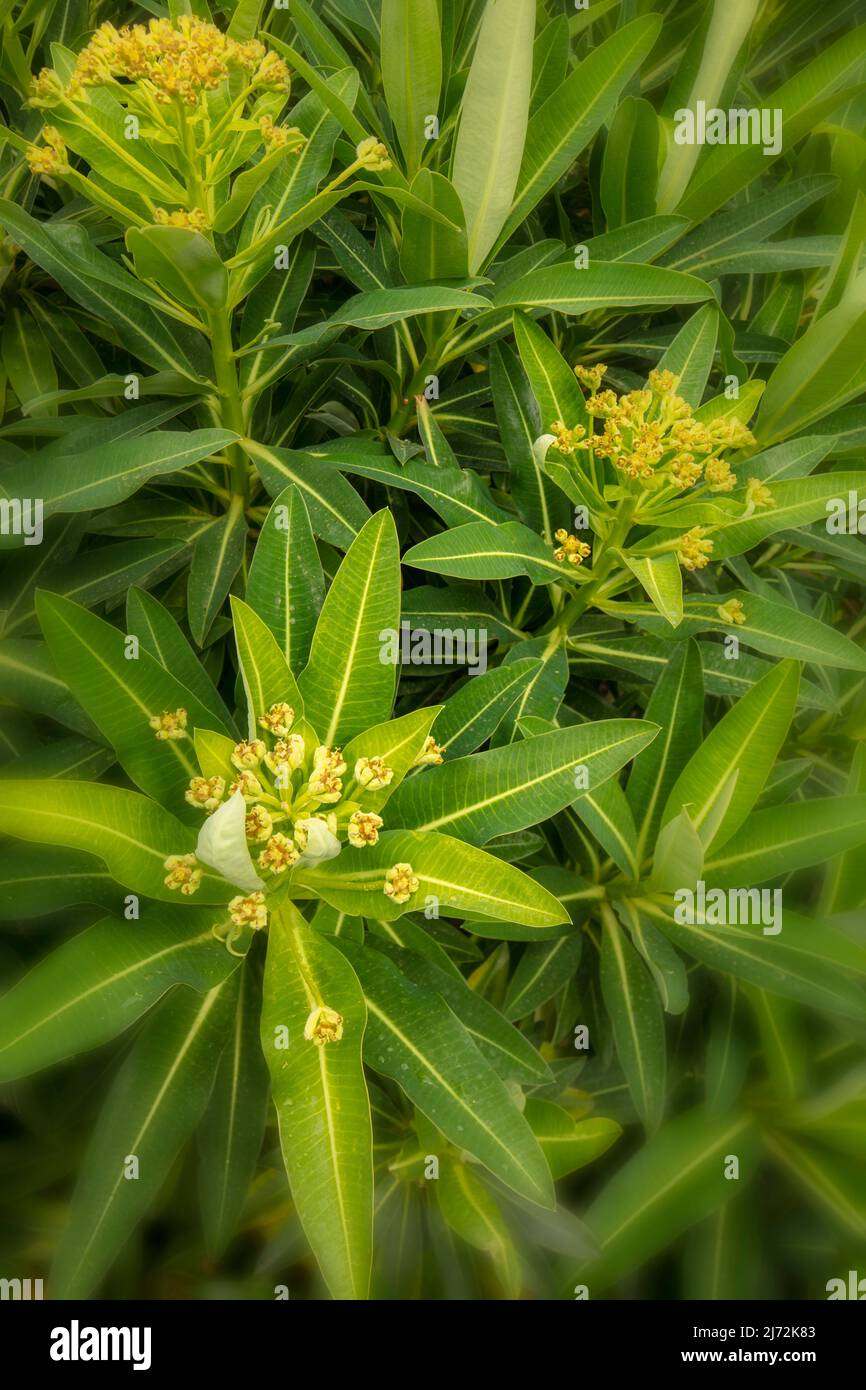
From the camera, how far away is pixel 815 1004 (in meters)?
1.07

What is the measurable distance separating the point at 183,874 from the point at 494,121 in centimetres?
88

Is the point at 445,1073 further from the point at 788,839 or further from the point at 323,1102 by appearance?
the point at 788,839

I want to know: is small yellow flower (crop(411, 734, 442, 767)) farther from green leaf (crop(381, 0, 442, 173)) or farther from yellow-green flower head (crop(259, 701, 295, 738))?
green leaf (crop(381, 0, 442, 173))

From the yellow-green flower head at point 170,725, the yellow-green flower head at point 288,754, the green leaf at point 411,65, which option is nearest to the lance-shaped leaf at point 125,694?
the yellow-green flower head at point 170,725

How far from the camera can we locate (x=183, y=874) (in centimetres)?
83

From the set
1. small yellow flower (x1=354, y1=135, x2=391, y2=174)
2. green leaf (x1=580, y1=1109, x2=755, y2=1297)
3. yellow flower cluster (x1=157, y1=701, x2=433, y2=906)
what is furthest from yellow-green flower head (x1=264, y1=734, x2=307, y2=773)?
green leaf (x1=580, y1=1109, x2=755, y2=1297)

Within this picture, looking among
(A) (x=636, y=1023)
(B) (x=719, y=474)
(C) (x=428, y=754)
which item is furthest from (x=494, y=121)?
(A) (x=636, y=1023)

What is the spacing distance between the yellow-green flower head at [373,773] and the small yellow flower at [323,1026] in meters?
0.20

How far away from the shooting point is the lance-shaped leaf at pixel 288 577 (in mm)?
950

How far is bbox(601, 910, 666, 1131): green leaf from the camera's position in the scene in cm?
114

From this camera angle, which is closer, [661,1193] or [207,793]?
[207,793]

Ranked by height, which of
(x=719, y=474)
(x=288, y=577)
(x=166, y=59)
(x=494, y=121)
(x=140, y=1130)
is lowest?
(x=140, y=1130)

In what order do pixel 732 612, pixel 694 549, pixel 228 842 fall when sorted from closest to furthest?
pixel 228 842 < pixel 694 549 < pixel 732 612

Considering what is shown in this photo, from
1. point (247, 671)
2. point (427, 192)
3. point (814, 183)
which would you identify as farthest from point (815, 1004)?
point (814, 183)
